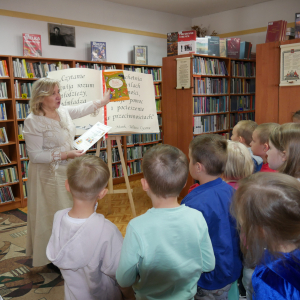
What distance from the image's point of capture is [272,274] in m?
0.82

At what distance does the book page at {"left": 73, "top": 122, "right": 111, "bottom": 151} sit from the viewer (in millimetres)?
2508

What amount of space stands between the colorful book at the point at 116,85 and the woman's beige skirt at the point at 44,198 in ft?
3.34

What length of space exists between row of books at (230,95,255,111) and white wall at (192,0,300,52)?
3.62 feet

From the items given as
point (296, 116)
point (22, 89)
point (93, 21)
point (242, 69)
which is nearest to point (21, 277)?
point (22, 89)

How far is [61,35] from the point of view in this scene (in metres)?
5.06

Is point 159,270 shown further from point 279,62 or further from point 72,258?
point 279,62

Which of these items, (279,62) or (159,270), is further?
(279,62)

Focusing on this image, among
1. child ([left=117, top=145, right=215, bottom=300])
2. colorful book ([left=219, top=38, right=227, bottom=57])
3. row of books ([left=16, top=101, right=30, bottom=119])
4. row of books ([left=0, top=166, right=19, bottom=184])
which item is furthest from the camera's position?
colorful book ([left=219, top=38, right=227, bottom=57])

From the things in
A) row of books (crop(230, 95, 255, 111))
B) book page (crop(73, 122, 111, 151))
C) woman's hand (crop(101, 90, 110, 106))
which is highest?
woman's hand (crop(101, 90, 110, 106))

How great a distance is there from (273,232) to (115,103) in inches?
106

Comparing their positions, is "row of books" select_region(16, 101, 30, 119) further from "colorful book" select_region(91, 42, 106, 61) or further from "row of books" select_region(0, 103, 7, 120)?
"colorful book" select_region(91, 42, 106, 61)

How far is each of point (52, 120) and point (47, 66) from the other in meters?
2.57

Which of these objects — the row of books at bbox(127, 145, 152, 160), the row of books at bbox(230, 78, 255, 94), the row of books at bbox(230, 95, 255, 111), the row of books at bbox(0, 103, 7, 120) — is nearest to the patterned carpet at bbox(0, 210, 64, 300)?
the row of books at bbox(0, 103, 7, 120)

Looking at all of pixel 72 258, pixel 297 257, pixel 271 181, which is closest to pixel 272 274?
pixel 297 257
